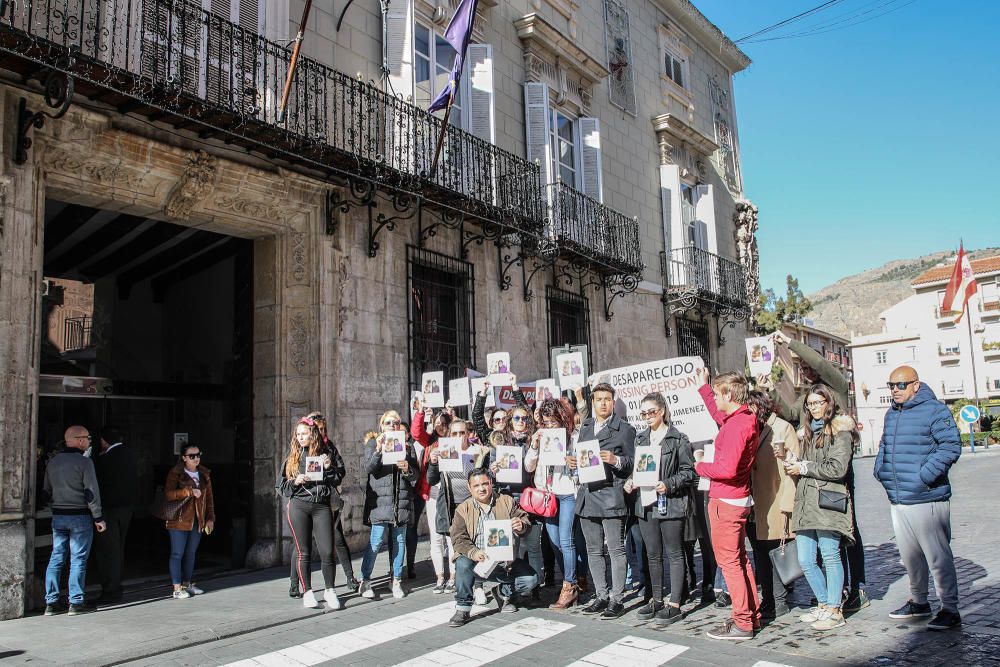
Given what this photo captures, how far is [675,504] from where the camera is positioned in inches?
227

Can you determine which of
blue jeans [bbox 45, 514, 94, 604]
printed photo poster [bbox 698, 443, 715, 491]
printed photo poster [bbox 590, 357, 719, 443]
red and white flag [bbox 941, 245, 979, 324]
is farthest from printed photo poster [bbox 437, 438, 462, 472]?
red and white flag [bbox 941, 245, 979, 324]

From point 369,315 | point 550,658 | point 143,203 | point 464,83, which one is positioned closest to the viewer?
point 550,658

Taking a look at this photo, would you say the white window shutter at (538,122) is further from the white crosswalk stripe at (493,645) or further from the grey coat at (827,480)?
the white crosswalk stripe at (493,645)

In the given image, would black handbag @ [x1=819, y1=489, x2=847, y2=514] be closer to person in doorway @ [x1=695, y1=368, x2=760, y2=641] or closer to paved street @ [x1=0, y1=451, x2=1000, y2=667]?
person in doorway @ [x1=695, y1=368, x2=760, y2=641]

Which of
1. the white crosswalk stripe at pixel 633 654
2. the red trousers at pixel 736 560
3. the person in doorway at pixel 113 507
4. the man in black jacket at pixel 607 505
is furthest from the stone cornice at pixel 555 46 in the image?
the white crosswalk stripe at pixel 633 654

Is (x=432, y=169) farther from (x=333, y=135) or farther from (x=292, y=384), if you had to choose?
(x=292, y=384)

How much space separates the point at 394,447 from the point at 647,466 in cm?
258

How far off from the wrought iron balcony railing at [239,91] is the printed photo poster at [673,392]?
4.14 metres

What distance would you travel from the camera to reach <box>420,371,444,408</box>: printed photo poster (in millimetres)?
8477

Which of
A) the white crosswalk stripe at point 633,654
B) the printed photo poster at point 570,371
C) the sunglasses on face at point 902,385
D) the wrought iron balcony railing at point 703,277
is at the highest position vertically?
the wrought iron balcony railing at point 703,277

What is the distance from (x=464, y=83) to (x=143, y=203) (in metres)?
6.09

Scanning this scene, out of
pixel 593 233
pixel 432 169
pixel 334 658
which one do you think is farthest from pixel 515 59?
pixel 334 658

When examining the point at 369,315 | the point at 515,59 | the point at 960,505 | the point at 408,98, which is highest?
the point at 515,59

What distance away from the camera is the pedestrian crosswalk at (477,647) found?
4.87m
